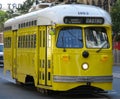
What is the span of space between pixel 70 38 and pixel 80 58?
2.37 ft

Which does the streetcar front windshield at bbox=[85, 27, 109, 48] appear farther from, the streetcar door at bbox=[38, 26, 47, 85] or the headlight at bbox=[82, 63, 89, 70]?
Answer: the streetcar door at bbox=[38, 26, 47, 85]

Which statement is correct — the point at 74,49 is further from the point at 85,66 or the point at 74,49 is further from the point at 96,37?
the point at 96,37

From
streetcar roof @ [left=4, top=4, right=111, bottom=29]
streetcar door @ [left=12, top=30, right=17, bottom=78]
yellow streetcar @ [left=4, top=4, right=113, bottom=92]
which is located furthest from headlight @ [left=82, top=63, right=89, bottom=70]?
streetcar door @ [left=12, top=30, right=17, bottom=78]

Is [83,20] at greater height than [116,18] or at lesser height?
lesser

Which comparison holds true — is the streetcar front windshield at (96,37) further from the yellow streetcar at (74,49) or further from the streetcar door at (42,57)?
the streetcar door at (42,57)

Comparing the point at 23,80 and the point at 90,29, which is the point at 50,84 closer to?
the point at 90,29

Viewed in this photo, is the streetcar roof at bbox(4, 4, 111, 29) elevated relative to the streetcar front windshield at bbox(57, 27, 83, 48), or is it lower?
elevated

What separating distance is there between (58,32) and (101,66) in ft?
5.66

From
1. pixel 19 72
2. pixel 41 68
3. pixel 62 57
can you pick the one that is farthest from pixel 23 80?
pixel 62 57

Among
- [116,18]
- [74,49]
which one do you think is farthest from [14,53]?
[116,18]

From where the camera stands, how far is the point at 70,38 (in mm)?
15945

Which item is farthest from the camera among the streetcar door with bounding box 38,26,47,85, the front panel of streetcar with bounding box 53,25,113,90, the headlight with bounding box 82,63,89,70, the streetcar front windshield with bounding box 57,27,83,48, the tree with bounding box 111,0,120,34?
the tree with bounding box 111,0,120,34

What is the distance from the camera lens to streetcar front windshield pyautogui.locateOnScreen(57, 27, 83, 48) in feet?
52.2

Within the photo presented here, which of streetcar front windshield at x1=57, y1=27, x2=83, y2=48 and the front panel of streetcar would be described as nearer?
the front panel of streetcar
